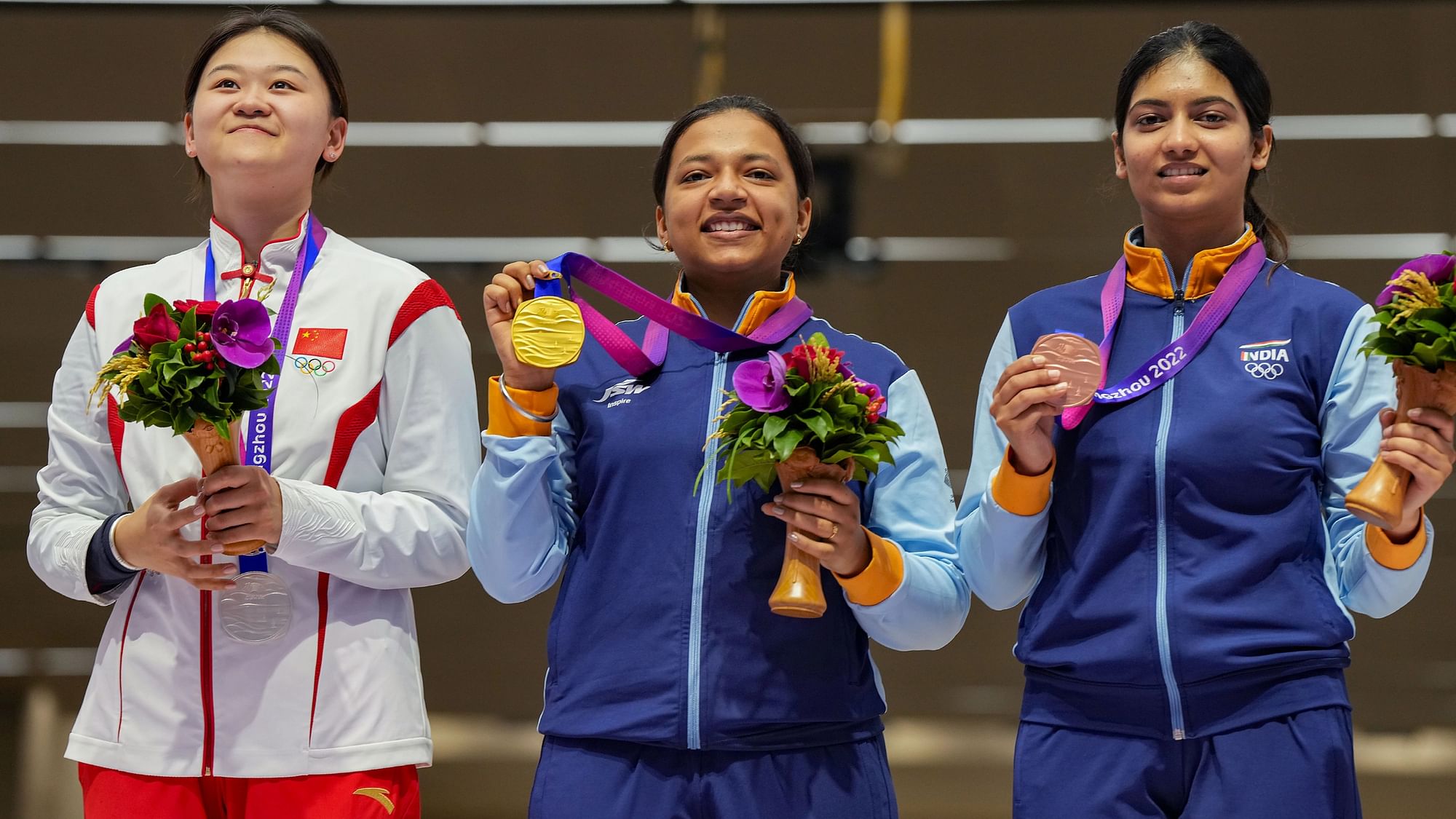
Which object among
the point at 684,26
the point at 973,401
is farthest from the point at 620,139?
the point at 973,401

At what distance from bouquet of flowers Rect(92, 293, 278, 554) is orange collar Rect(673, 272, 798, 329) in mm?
722

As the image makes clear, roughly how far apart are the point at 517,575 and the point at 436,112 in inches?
157

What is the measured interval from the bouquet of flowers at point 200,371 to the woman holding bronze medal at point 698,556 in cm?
38

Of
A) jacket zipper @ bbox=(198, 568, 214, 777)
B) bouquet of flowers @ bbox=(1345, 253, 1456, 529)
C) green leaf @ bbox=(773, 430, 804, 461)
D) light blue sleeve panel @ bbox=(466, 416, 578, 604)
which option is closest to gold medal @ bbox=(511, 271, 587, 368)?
light blue sleeve panel @ bbox=(466, 416, 578, 604)

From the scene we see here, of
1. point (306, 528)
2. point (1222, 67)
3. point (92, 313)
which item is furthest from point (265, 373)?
point (1222, 67)

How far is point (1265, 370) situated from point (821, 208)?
3670 millimetres

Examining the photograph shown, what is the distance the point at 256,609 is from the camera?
247cm

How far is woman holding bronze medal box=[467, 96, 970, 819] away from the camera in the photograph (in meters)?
2.30

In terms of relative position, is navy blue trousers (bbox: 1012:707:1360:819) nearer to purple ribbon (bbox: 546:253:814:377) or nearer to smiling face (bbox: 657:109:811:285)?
purple ribbon (bbox: 546:253:814:377)

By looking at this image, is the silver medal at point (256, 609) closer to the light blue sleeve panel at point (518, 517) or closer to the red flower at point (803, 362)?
the light blue sleeve panel at point (518, 517)

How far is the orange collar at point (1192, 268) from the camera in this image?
2.54 metres

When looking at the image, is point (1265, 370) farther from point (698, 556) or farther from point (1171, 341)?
point (698, 556)

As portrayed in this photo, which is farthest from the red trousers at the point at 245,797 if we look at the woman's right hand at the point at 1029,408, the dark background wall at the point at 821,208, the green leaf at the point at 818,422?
the dark background wall at the point at 821,208

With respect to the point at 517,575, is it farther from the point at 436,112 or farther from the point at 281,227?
the point at 436,112
